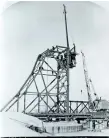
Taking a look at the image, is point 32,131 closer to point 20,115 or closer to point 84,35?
point 20,115

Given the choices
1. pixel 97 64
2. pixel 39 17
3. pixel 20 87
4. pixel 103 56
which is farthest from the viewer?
pixel 20 87

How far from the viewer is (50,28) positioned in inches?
508

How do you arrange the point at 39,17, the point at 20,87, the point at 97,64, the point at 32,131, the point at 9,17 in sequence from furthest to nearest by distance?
the point at 20,87 < the point at 97,64 < the point at 39,17 < the point at 32,131 < the point at 9,17

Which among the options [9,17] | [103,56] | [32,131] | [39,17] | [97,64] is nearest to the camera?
[9,17]

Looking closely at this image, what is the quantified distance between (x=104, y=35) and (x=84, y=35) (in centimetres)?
173

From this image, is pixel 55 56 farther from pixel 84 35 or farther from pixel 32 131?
pixel 32 131

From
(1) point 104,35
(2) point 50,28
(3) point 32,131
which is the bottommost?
(3) point 32,131

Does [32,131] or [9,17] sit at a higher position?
[9,17]

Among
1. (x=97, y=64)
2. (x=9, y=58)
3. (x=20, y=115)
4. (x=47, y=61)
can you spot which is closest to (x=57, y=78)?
(x=47, y=61)

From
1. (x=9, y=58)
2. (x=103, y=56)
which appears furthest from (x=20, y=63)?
(x=103, y=56)

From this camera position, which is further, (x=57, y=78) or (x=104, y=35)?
(x=57, y=78)

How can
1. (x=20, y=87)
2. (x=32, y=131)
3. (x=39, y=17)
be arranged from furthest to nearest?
1. (x=20, y=87)
2. (x=39, y=17)
3. (x=32, y=131)

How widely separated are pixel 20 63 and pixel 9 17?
10.5 ft

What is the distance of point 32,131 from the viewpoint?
35.2ft
